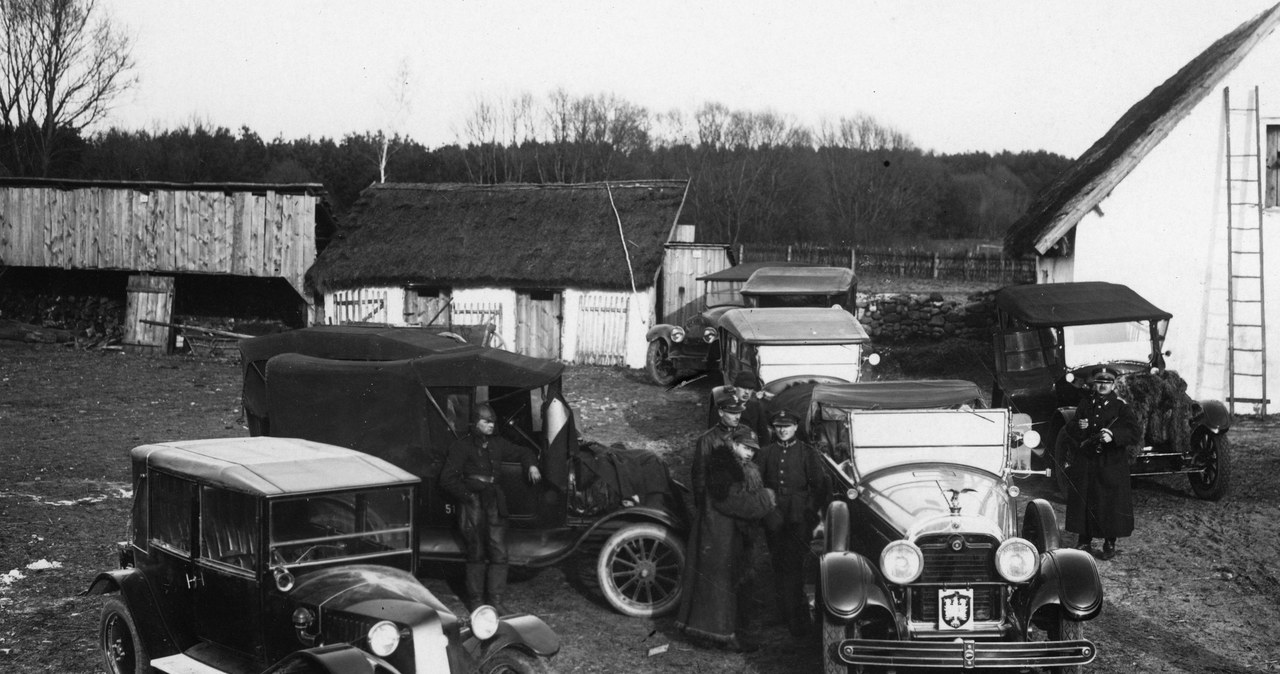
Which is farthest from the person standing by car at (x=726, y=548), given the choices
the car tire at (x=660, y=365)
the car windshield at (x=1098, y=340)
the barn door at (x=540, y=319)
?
the barn door at (x=540, y=319)

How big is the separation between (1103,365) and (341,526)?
813 cm

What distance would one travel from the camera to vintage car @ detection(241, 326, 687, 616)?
856 cm

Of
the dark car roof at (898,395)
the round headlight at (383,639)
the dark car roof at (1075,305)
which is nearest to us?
the round headlight at (383,639)

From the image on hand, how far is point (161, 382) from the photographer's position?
2045 cm

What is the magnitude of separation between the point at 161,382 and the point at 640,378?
9.20 metres

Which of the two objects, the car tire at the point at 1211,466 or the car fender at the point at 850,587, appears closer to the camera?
the car fender at the point at 850,587

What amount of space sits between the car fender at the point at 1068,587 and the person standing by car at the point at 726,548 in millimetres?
1992

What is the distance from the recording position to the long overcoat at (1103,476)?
31.4 ft

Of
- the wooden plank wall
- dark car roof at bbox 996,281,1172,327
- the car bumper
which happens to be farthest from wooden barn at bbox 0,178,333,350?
the car bumper

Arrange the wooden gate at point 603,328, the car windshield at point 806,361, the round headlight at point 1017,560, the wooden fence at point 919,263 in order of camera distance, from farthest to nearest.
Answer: the wooden fence at point 919,263, the wooden gate at point 603,328, the car windshield at point 806,361, the round headlight at point 1017,560

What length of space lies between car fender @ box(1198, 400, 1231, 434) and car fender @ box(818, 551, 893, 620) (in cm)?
655

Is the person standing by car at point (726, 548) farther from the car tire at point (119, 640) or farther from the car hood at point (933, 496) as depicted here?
the car tire at point (119, 640)

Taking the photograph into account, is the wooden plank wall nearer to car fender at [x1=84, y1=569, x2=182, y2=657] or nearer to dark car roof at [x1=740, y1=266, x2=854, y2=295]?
dark car roof at [x1=740, y1=266, x2=854, y2=295]

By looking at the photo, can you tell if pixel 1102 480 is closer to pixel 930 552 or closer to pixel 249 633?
pixel 930 552
